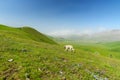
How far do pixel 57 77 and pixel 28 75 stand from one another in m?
3.00

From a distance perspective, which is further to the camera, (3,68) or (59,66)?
(59,66)

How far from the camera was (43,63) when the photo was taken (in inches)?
888

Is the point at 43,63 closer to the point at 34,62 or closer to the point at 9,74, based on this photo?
the point at 34,62

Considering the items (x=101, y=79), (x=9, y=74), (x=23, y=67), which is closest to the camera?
(x=9, y=74)

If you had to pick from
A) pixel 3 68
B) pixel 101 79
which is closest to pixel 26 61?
pixel 3 68

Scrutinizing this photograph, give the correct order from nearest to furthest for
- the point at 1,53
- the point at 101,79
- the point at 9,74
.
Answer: the point at 9,74
the point at 101,79
the point at 1,53

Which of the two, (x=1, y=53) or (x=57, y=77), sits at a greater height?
(x=1, y=53)

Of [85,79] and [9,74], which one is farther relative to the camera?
[85,79]

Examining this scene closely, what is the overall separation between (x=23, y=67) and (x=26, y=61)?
1999 mm

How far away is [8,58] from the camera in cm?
2239

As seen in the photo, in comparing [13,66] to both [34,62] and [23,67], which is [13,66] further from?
[34,62]

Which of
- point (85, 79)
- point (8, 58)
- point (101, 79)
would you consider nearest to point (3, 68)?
point (8, 58)

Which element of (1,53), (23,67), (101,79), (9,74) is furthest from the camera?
(1,53)

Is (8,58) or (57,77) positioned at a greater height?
(8,58)
